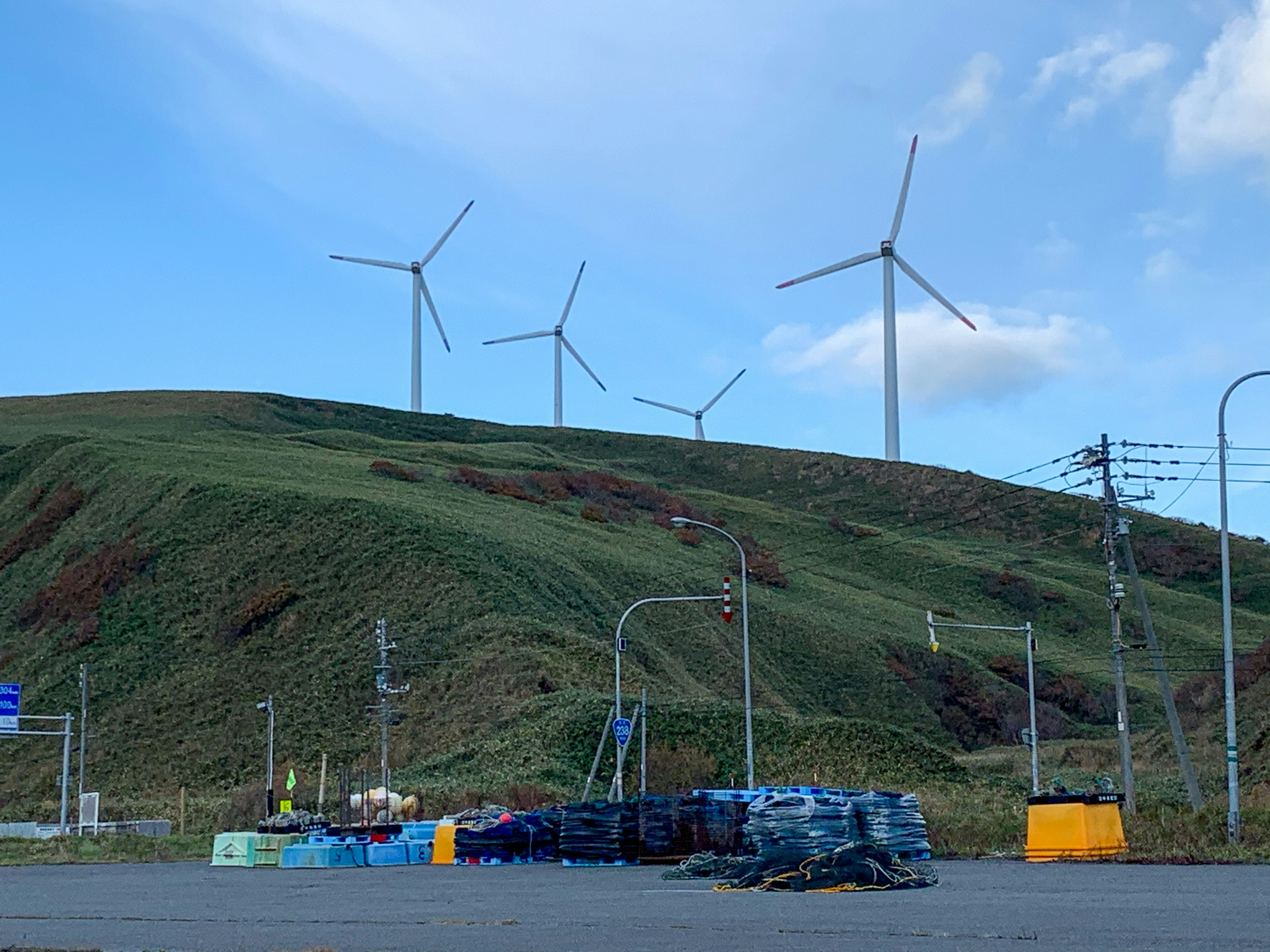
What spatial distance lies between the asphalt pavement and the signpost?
21.8m

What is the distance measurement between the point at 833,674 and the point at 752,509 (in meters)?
43.4

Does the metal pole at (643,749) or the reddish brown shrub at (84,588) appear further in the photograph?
the reddish brown shrub at (84,588)

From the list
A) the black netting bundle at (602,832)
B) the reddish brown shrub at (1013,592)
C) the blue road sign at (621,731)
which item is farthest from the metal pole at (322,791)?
the reddish brown shrub at (1013,592)

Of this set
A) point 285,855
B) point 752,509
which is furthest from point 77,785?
point 752,509

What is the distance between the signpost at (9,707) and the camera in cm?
4647

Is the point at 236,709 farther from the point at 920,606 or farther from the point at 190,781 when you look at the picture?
the point at 920,606

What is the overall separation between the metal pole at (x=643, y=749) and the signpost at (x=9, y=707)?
19.7 m

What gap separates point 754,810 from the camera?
2603cm

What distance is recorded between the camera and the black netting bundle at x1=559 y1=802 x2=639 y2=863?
29156 mm

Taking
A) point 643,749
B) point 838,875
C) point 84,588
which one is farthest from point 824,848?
point 84,588

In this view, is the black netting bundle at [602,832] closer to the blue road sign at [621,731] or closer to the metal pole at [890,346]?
the blue road sign at [621,731]

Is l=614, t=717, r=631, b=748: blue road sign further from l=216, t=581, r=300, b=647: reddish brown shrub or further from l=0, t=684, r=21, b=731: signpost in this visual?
l=216, t=581, r=300, b=647: reddish brown shrub

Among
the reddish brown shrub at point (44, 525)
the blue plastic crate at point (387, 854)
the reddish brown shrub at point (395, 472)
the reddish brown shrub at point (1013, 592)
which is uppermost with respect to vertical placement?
the reddish brown shrub at point (395, 472)

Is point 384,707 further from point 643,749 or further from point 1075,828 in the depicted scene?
point 1075,828
